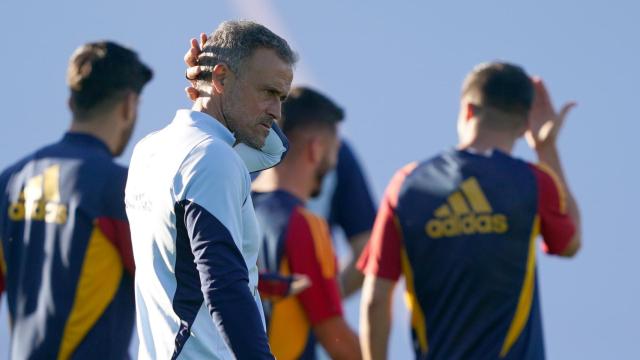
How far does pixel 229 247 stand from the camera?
10.2 ft

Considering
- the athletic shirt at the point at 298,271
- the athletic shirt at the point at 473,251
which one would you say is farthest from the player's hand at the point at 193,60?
the athletic shirt at the point at 298,271

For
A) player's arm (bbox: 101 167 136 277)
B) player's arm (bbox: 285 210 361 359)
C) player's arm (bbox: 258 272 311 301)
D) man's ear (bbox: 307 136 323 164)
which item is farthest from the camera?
man's ear (bbox: 307 136 323 164)

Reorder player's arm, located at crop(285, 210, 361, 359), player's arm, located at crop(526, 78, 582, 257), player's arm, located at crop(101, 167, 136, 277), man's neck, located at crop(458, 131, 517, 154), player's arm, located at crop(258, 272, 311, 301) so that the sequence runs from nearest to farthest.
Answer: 1. player's arm, located at crop(101, 167, 136, 277)
2. man's neck, located at crop(458, 131, 517, 154)
3. player's arm, located at crop(258, 272, 311, 301)
4. player's arm, located at crop(285, 210, 361, 359)
5. player's arm, located at crop(526, 78, 582, 257)

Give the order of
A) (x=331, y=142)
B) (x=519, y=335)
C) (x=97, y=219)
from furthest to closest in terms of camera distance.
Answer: (x=331, y=142)
(x=519, y=335)
(x=97, y=219)

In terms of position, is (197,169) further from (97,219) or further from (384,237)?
(384,237)

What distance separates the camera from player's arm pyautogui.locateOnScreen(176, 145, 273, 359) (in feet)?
A: 10.1

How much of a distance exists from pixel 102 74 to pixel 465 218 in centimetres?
141

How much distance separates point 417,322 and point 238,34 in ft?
7.20

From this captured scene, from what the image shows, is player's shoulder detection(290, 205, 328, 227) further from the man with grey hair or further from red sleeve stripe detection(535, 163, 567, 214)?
the man with grey hair

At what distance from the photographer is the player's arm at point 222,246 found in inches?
121

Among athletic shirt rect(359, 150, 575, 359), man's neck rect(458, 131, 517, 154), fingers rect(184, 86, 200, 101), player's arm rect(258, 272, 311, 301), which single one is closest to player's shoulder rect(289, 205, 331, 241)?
player's arm rect(258, 272, 311, 301)

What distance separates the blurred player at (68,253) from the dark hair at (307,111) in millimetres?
1300

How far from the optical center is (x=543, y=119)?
5.87 meters

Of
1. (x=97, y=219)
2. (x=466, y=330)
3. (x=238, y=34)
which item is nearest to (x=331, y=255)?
(x=466, y=330)
